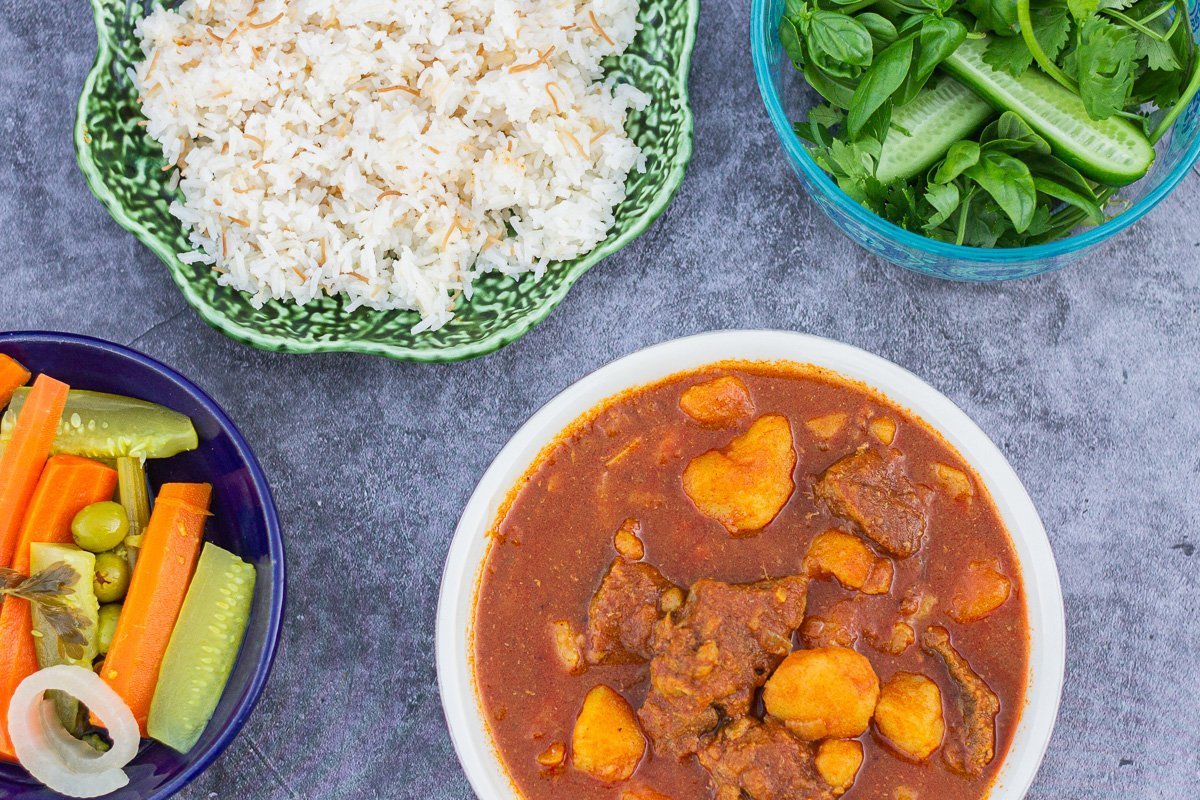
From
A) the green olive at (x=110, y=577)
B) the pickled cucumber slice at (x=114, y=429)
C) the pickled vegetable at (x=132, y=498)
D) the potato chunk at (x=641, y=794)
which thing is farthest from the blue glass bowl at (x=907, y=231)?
the green olive at (x=110, y=577)

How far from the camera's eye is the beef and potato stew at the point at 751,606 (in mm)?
2514

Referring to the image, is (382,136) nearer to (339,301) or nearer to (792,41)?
(339,301)

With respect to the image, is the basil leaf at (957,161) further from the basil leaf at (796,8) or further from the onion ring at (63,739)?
the onion ring at (63,739)

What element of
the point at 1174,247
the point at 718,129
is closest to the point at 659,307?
the point at 718,129

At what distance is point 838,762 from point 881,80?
1.60 metres

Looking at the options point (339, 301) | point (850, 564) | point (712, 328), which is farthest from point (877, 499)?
point (339, 301)

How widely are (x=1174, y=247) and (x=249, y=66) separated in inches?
103

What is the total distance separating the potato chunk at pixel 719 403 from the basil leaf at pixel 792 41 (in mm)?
842

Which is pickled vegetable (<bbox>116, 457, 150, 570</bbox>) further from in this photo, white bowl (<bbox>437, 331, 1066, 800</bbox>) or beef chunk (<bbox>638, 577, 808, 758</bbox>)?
beef chunk (<bbox>638, 577, 808, 758</bbox>)

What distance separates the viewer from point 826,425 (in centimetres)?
271

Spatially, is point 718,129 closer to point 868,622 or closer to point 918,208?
point 918,208

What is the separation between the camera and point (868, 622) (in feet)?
8.50

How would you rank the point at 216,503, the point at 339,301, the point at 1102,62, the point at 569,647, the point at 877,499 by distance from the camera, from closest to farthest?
the point at 1102,62 < the point at 877,499 < the point at 569,647 < the point at 216,503 < the point at 339,301

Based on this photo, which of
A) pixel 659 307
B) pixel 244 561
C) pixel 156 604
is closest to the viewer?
pixel 156 604
